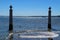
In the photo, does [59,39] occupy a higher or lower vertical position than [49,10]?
lower

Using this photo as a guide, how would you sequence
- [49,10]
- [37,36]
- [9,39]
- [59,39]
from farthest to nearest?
1. [59,39]
2. [49,10]
3. [9,39]
4. [37,36]

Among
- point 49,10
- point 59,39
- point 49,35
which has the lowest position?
point 59,39

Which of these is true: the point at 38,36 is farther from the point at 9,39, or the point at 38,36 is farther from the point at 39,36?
the point at 9,39

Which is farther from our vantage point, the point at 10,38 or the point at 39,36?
the point at 10,38

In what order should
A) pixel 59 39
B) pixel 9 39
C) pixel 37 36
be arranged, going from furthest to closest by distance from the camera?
pixel 59 39 < pixel 9 39 < pixel 37 36

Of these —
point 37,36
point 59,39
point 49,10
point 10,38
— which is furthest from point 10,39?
point 59,39

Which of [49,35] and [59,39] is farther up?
[49,35]

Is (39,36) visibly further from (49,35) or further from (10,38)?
(10,38)

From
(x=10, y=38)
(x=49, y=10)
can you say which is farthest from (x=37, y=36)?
(x=49, y=10)

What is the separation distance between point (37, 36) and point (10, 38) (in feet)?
3.52

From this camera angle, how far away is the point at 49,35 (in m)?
6.26

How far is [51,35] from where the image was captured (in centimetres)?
623

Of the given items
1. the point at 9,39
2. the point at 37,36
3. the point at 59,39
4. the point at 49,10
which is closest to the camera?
the point at 37,36

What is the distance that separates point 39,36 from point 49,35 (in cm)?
36
